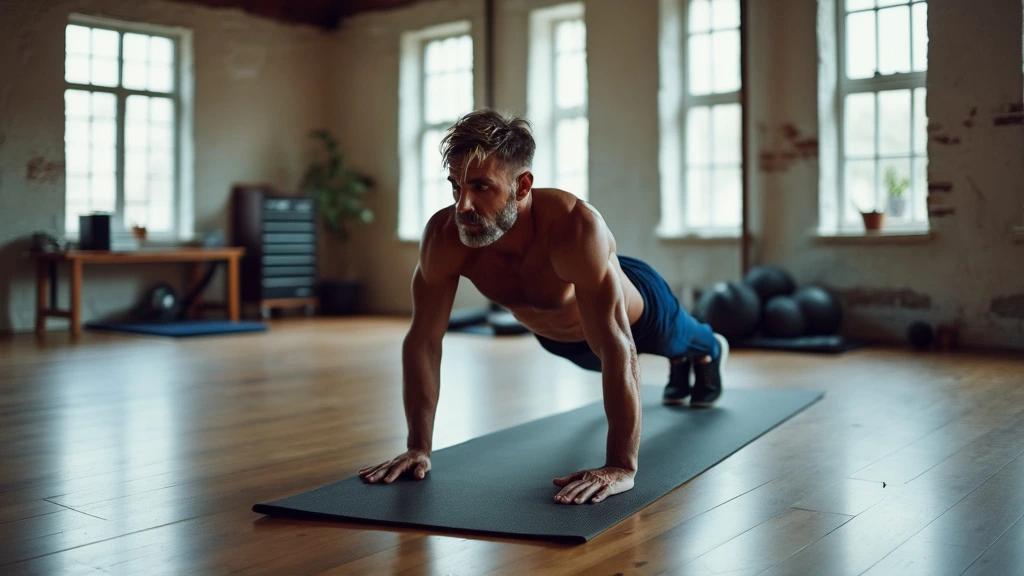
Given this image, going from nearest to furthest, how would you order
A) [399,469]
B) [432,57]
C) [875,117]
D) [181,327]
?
[399,469] < [875,117] < [181,327] < [432,57]

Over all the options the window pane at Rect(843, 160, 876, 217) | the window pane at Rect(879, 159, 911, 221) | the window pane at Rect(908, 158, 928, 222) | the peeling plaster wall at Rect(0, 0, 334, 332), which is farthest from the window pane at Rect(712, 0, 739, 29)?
the peeling plaster wall at Rect(0, 0, 334, 332)

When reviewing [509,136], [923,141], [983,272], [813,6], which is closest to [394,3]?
[813,6]

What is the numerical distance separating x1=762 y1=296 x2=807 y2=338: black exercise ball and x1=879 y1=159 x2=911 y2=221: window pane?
0.98 m

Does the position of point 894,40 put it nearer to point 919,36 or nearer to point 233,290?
point 919,36

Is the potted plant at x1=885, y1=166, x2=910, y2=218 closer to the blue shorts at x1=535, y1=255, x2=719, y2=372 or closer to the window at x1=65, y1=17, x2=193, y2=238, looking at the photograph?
the blue shorts at x1=535, y1=255, x2=719, y2=372

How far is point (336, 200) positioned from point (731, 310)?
435 centimetres

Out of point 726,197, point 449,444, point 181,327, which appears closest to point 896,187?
point 726,197

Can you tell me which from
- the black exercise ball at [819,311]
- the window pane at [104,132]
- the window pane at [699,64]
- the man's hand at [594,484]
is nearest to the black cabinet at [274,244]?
the window pane at [104,132]

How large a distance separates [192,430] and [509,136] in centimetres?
181

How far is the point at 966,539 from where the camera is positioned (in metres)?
2.03

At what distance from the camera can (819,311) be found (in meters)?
5.98

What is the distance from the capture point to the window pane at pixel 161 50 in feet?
26.2

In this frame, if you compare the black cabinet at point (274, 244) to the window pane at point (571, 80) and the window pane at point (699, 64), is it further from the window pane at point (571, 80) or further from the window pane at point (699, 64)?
the window pane at point (699, 64)

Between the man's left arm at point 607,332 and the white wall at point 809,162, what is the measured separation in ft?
13.0
